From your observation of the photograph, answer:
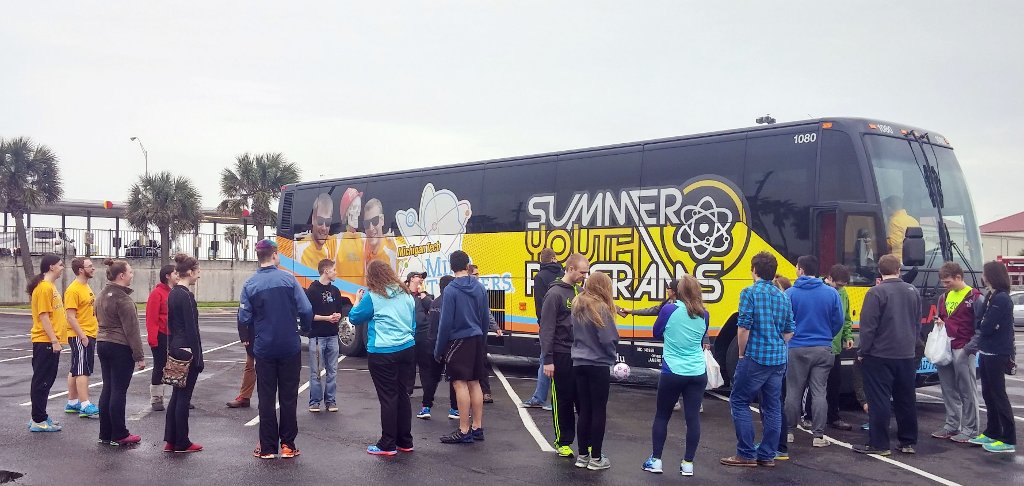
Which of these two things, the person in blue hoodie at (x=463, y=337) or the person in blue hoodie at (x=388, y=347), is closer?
the person in blue hoodie at (x=388, y=347)

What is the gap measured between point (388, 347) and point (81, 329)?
12.3ft

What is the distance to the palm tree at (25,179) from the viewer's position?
41406mm

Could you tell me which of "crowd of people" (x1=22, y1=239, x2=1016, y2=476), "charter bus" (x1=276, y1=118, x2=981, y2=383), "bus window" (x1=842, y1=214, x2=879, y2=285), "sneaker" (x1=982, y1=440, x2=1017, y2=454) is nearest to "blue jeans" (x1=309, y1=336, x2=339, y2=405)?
"crowd of people" (x1=22, y1=239, x2=1016, y2=476)

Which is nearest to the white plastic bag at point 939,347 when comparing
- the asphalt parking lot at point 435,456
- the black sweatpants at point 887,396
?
the black sweatpants at point 887,396

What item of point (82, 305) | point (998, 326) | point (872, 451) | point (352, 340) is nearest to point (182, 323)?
point (82, 305)

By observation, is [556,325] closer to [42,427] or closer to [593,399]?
[593,399]

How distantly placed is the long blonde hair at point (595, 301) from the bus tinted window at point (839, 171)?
16.4 feet

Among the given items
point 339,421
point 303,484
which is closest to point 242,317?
point 303,484

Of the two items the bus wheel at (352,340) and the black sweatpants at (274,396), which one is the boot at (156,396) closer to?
the black sweatpants at (274,396)

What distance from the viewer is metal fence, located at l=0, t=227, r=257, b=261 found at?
42.0 meters

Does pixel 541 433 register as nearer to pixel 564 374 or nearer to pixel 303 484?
pixel 564 374

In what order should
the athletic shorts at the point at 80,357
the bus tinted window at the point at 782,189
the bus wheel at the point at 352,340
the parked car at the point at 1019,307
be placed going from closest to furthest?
the athletic shorts at the point at 80,357
the bus tinted window at the point at 782,189
the bus wheel at the point at 352,340
the parked car at the point at 1019,307

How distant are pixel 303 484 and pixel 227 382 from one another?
7.22 meters

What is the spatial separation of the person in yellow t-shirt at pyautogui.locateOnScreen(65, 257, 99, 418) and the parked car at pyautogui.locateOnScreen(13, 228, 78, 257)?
3563cm
